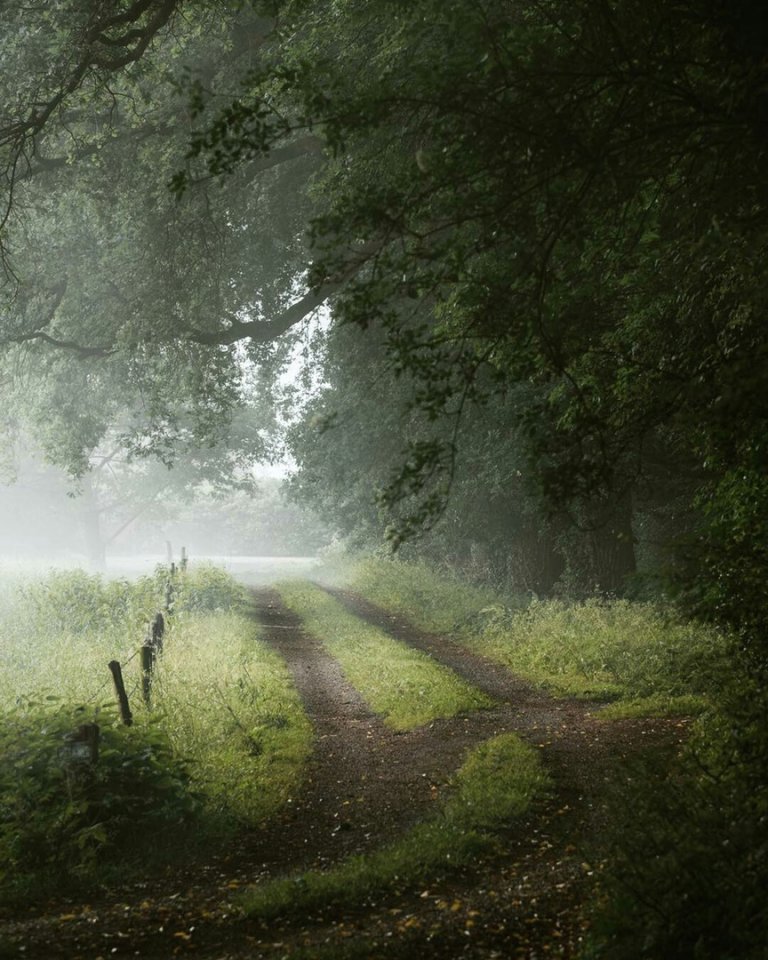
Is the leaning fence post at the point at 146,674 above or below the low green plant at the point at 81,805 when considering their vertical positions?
above

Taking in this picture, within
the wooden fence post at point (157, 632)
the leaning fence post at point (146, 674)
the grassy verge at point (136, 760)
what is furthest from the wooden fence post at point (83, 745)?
the wooden fence post at point (157, 632)

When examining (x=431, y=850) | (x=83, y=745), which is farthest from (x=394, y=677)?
(x=431, y=850)

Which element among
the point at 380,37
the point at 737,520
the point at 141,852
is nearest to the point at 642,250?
the point at 737,520

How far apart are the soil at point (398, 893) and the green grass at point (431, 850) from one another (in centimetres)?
15

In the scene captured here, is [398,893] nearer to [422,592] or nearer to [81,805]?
[81,805]

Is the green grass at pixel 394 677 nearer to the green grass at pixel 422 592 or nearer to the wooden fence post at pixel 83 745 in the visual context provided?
the green grass at pixel 422 592

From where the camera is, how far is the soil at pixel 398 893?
5.56 m

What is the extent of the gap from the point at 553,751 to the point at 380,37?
890 centimetres

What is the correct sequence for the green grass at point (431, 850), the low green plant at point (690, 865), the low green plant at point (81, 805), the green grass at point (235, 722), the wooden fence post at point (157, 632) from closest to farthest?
the low green plant at point (690, 865) < the green grass at point (431, 850) < the low green plant at point (81, 805) < the green grass at point (235, 722) < the wooden fence post at point (157, 632)

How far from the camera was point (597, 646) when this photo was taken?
46.2 feet

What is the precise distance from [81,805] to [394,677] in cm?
691

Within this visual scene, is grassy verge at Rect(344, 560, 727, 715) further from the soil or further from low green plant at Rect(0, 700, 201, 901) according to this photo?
low green plant at Rect(0, 700, 201, 901)

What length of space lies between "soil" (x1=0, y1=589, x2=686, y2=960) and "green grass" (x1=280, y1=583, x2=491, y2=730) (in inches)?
15.9

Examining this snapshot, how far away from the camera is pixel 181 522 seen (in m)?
92.7
